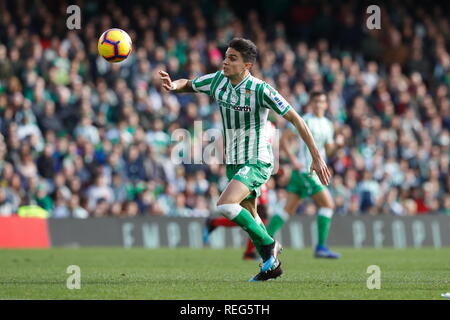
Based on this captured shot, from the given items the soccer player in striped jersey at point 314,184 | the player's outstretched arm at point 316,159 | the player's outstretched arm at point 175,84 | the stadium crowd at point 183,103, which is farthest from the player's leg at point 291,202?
the player's outstretched arm at point 316,159

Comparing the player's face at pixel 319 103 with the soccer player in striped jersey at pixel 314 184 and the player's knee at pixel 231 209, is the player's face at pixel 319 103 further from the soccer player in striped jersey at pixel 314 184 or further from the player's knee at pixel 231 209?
the player's knee at pixel 231 209

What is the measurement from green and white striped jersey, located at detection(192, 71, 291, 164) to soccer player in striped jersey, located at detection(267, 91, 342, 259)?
4.36 m

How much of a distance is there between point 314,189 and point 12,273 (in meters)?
5.21

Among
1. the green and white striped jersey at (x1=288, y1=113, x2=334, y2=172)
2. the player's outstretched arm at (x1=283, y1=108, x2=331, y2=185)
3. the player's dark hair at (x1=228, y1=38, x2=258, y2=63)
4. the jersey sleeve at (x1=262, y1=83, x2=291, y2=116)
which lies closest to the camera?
the player's outstretched arm at (x1=283, y1=108, x2=331, y2=185)

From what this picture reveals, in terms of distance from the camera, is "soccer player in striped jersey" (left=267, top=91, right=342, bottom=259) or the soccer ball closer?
the soccer ball

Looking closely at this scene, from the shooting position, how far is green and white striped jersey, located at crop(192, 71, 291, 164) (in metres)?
10.1

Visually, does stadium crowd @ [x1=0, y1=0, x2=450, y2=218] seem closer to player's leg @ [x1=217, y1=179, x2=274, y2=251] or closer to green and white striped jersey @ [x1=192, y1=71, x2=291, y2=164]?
green and white striped jersey @ [x1=192, y1=71, x2=291, y2=164]

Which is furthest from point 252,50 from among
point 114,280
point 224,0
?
point 224,0

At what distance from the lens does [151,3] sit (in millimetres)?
24422

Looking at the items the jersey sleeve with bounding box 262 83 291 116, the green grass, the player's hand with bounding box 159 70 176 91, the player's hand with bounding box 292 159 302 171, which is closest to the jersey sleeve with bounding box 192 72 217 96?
the player's hand with bounding box 159 70 176 91

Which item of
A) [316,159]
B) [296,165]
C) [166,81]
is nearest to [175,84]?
[166,81]

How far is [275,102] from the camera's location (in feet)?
32.3

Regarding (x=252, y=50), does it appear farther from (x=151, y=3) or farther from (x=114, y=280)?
(x=151, y=3)

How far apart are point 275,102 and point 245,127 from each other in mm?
515
